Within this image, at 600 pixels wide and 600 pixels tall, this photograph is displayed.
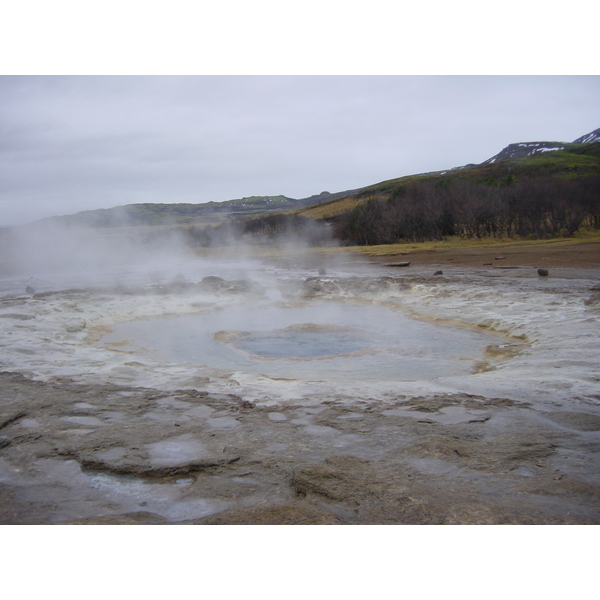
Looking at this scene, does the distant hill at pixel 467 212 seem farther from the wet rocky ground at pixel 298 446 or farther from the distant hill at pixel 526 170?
the wet rocky ground at pixel 298 446

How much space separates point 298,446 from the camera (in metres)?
2.76

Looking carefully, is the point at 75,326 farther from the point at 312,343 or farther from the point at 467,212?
the point at 467,212

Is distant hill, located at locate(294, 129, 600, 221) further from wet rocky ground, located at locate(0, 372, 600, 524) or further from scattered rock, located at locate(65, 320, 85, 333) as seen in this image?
wet rocky ground, located at locate(0, 372, 600, 524)

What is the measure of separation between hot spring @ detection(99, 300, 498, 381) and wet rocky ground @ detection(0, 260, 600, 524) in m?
0.69

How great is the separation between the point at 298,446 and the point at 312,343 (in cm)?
369

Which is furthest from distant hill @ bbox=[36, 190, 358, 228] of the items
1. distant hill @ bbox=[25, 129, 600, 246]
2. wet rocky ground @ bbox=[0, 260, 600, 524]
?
Answer: wet rocky ground @ bbox=[0, 260, 600, 524]

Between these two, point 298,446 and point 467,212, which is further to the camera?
point 467,212

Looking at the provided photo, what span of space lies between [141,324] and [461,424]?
6.49m

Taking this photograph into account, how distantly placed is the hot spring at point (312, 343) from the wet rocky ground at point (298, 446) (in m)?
0.69

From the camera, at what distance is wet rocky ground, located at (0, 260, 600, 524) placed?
81.7 inches

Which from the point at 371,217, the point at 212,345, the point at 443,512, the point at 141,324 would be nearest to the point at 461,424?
the point at 443,512

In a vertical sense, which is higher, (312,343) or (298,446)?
(298,446)

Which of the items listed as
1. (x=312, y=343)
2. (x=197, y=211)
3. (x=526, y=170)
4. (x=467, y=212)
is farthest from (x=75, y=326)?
(x=197, y=211)

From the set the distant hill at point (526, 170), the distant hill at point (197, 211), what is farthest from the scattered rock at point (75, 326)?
the distant hill at point (526, 170)
